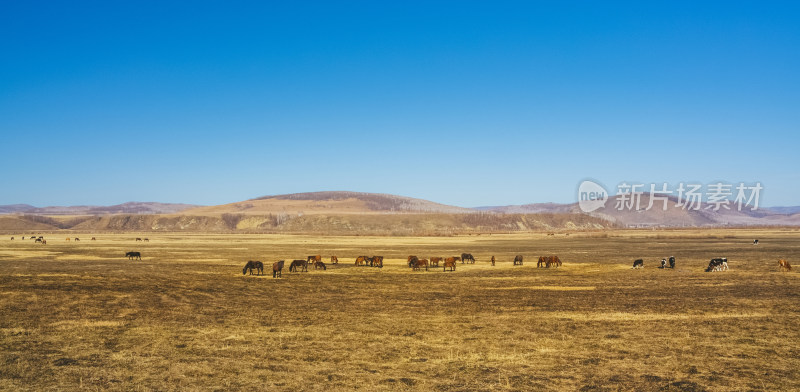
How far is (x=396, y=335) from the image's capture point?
1429 centimetres

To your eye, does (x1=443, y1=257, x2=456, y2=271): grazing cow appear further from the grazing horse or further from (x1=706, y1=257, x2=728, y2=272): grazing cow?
(x1=706, y1=257, x2=728, y2=272): grazing cow

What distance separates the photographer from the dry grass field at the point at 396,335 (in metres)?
10.3

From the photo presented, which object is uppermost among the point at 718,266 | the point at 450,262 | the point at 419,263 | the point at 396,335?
the point at 718,266

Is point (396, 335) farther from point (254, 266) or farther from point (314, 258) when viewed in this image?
point (314, 258)

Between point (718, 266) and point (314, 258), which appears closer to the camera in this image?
point (718, 266)

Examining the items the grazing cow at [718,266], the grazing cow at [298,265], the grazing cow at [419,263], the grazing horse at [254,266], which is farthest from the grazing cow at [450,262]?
the grazing cow at [718,266]

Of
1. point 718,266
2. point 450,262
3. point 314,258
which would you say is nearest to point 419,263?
point 450,262

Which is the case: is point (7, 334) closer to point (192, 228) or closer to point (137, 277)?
point (137, 277)

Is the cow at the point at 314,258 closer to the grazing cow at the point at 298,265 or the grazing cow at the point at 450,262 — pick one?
the grazing cow at the point at 298,265

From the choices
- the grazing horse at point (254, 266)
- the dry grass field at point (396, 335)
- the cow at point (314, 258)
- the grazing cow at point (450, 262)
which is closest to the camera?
the dry grass field at point (396, 335)

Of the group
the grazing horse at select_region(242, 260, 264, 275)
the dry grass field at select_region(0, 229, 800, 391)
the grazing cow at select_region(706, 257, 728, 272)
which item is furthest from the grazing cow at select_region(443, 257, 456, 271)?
the grazing cow at select_region(706, 257, 728, 272)

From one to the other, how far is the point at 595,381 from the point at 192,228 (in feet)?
632

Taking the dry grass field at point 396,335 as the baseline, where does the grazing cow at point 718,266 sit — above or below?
above

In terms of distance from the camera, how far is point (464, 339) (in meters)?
13.8
